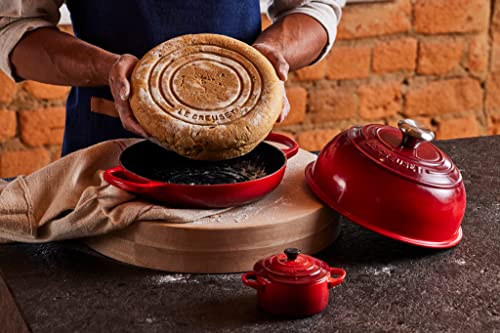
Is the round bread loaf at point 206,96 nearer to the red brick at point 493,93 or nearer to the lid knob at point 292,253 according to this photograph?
the lid knob at point 292,253

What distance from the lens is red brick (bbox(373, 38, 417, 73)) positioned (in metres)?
2.36

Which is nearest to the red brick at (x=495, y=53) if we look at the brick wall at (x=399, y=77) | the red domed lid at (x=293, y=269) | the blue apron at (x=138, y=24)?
the brick wall at (x=399, y=77)

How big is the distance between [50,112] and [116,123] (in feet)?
2.59

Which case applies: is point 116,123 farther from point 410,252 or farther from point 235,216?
point 410,252

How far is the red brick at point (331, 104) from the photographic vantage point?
92.4 inches

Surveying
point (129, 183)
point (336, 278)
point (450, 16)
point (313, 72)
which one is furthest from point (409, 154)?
A: point (450, 16)

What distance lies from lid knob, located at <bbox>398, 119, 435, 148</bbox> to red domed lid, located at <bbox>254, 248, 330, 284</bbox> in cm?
24

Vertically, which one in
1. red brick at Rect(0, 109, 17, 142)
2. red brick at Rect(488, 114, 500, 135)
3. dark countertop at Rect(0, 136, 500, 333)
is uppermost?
dark countertop at Rect(0, 136, 500, 333)

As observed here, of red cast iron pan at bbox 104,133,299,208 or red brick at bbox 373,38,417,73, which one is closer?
red cast iron pan at bbox 104,133,299,208

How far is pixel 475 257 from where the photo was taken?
3.41 ft

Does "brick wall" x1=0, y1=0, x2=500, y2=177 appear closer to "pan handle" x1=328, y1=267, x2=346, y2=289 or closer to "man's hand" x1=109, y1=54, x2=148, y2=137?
"man's hand" x1=109, y1=54, x2=148, y2=137

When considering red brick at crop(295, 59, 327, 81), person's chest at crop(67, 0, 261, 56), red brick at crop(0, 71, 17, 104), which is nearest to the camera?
person's chest at crop(67, 0, 261, 56)

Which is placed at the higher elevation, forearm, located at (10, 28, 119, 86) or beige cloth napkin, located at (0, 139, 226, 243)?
forearm, located at (10, 28, 119, 86)

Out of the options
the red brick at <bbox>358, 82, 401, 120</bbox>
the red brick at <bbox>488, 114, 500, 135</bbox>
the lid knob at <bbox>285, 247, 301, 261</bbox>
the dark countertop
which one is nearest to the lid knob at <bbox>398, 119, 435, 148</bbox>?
the dark countertop
